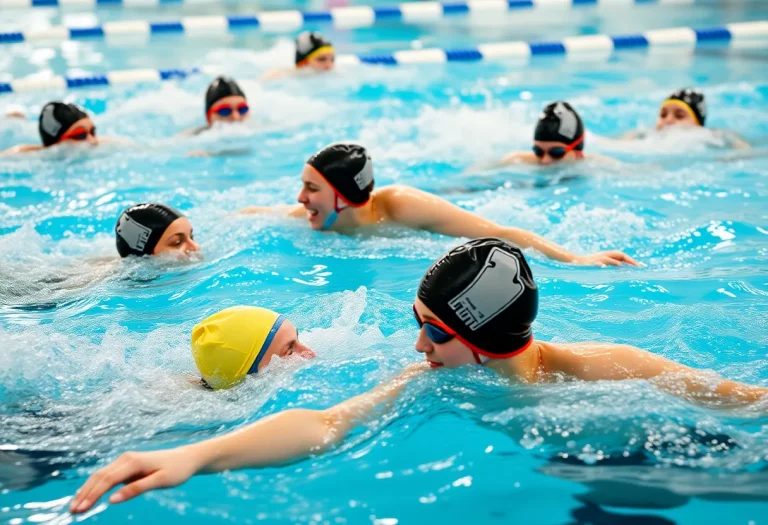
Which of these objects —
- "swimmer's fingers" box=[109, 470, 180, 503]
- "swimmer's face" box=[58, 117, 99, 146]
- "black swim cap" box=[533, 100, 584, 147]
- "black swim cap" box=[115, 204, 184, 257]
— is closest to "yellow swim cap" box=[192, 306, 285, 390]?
"swimmer's fingers" box=[109, 470, 180, 503]

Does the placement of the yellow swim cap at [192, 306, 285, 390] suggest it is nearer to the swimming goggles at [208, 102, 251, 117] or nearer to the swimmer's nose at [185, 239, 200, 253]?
the swimmer's nose at [185, 239, 200, 253]

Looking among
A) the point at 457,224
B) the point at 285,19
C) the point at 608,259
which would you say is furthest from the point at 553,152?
the point at 285,19

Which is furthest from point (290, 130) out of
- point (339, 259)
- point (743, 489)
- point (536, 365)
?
point (743, 489)

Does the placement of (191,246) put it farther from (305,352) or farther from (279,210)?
(305,352)

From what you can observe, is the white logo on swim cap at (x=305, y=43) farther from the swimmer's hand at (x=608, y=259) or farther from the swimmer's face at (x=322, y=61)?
the swimmer's hand at (x=608, y=259)

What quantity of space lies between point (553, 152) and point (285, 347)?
420cm

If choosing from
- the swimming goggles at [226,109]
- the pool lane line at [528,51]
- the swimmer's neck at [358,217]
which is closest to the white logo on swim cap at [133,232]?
the swimmer's neck at [358,217]

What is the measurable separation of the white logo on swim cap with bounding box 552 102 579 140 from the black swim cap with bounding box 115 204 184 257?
3.18 m

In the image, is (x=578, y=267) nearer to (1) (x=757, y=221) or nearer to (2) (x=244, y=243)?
(1) (x=757, y=221)

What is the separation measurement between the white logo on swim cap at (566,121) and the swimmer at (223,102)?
3044 mm

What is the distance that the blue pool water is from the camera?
3.11 meters

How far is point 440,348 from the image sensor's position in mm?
3432

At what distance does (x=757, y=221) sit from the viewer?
6289 millimetres

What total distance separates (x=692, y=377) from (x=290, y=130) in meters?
6.31
